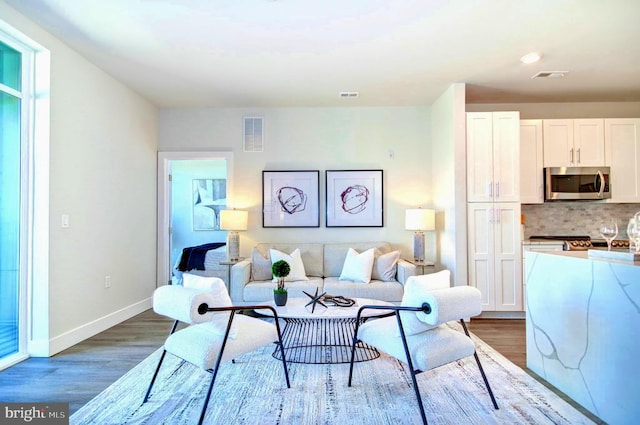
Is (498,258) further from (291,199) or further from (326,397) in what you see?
(326,397)

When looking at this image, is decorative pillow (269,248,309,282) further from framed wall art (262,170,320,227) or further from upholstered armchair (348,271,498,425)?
upholstered armchair (348,271,498,425)

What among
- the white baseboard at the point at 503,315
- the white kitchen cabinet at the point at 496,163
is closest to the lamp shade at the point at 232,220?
the white kitchen cabinet at the point at 496,163

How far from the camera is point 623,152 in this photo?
167 inches

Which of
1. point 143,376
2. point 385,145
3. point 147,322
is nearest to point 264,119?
point 385,145

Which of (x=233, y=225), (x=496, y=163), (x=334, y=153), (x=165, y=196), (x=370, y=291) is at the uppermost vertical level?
(x=334, y=153)

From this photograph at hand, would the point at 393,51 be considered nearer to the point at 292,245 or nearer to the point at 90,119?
the point at 292,245

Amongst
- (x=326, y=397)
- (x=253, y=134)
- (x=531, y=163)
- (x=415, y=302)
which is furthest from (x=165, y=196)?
(x=531, y=163)

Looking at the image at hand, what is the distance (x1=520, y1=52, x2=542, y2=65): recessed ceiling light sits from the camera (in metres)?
3.34

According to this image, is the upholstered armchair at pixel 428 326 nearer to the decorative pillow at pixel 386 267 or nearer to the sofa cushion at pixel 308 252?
the decorative pillow at pixel 386 267

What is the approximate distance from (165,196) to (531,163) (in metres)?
4.65

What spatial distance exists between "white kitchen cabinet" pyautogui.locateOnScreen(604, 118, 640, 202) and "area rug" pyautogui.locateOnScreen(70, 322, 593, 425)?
298cm

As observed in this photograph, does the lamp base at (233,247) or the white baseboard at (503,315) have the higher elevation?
the lamp base at (233,247)

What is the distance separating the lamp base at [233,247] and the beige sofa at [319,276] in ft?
0.84

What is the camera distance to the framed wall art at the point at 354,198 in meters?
4.86
